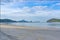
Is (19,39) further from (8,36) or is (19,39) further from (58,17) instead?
(58,17)

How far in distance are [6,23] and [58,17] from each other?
836 mm

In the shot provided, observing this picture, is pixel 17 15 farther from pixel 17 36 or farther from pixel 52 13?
pixel 52 13

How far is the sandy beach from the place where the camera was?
2.42 metres

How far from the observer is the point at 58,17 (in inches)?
94.5

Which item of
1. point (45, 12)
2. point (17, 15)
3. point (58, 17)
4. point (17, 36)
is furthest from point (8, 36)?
point (58, 17)

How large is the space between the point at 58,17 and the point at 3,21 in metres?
0.88

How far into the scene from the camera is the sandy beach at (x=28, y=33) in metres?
2.42

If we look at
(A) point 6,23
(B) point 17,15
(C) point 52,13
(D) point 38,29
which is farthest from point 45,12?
(A) point 6,23

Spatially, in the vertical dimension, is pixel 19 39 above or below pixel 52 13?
below

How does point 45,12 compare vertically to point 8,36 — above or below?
above

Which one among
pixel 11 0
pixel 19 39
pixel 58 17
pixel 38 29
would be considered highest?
pixel 11 0

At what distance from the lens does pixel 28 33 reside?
2.45m

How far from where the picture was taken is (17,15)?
2463 millimetres

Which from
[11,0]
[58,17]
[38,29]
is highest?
[11,0]
